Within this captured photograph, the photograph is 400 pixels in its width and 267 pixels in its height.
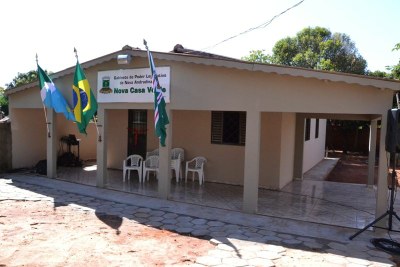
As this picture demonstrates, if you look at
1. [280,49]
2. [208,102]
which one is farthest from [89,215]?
[280,49]

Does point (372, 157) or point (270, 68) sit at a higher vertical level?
point (270, 68)

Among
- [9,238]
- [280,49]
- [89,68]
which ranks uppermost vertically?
[280,49]

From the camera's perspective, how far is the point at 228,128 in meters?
10.6

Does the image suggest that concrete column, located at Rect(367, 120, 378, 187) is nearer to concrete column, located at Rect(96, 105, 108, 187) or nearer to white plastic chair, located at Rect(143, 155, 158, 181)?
white plastic chair, located at Rect(143, 155, 158, 181)

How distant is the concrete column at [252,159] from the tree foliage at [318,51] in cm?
2023

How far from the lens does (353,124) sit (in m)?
22.3

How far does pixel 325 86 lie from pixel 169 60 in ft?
11.8

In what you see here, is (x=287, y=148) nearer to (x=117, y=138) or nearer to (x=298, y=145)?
(x=298, y=145)

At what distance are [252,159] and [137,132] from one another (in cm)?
576

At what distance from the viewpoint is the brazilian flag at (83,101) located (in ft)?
29.3

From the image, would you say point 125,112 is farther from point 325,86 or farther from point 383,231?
point 383,231

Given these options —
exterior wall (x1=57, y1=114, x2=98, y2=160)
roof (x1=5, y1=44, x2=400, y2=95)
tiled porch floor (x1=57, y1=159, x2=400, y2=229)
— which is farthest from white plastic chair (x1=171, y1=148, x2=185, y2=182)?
exterior wall (x1=57, y1=114, x2=98, y2=160)

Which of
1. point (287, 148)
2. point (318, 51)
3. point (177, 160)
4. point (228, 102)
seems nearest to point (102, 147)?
point (177, 160)

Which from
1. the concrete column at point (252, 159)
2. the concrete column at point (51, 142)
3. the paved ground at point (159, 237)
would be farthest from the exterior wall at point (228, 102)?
the paved ground at point (159, 237)
